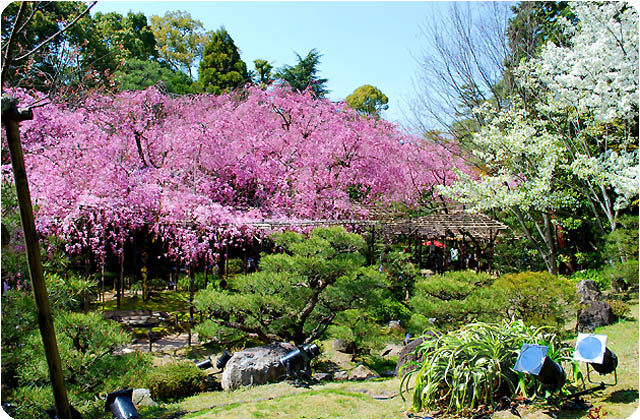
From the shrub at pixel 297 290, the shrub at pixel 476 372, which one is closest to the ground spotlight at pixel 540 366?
the shrub at pixel 476 372

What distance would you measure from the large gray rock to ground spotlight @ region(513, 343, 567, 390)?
287 centimetres

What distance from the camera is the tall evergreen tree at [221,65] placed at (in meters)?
19.1

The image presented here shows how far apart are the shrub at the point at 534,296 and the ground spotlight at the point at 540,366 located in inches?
89.4

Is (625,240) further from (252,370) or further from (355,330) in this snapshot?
(252,370)

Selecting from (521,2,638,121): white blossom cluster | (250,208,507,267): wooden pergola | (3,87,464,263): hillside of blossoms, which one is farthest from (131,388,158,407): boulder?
(521,2,638,121): white blossom cluster

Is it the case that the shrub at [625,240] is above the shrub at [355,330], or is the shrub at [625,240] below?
above

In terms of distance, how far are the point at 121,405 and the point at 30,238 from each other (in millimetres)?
2978

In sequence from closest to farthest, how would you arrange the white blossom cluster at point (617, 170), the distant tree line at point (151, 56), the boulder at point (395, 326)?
the white blossom cluster at point (617, 170) → the boulder at point (395, 326) → the distant tree line at point (151, 56)

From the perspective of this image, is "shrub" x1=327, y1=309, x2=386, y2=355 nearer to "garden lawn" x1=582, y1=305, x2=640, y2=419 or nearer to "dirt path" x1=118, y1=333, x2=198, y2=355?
"garden lawn" x1=582, y1=305, x2=640, y2=419

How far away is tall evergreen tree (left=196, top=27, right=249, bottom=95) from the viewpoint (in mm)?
19094

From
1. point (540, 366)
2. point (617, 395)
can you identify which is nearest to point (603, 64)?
point (617, 395)

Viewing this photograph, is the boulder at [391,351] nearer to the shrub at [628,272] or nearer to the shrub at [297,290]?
the shrub at [297,290]

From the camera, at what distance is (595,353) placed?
10.4 ft

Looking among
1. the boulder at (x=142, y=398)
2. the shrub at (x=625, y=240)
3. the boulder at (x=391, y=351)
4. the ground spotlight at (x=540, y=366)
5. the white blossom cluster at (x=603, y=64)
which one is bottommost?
the boulder at (x=391, y=351)
